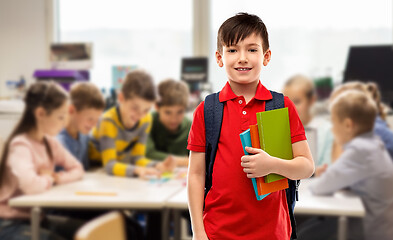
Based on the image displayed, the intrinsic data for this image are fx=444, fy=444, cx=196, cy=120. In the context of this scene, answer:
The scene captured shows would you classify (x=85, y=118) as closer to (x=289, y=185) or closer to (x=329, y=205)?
(x=329, y=205)

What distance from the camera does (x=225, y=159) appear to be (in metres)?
0.51

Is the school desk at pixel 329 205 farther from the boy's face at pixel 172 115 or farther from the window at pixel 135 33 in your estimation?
the window at pixel 135 33

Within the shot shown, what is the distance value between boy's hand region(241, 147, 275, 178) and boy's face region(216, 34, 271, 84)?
81mm

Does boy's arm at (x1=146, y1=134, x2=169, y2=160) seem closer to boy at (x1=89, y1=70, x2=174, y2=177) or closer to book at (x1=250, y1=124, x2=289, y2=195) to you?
boy at (x1=89, y1=70, x2=174, y2=177)

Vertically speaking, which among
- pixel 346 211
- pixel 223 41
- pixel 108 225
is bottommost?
pixel 346 211

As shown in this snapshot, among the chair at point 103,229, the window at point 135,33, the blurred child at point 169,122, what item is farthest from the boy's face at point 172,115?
the chair at point 103,229

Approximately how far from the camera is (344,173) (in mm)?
1876

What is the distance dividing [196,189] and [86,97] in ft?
6.02

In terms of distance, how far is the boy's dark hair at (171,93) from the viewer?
2.46 m

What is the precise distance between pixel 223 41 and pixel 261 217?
0.67 feet

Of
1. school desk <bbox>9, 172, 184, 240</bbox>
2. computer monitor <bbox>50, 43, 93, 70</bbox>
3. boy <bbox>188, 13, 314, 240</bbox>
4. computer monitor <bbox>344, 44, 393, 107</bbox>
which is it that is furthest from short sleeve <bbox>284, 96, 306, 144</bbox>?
computer monitor <bbox>50, 43, 93, 70</bbox>

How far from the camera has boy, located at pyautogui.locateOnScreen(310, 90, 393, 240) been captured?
6.13 ft

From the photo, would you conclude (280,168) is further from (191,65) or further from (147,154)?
(191,65)

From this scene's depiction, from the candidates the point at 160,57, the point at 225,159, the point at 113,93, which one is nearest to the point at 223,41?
the point at 225,159
